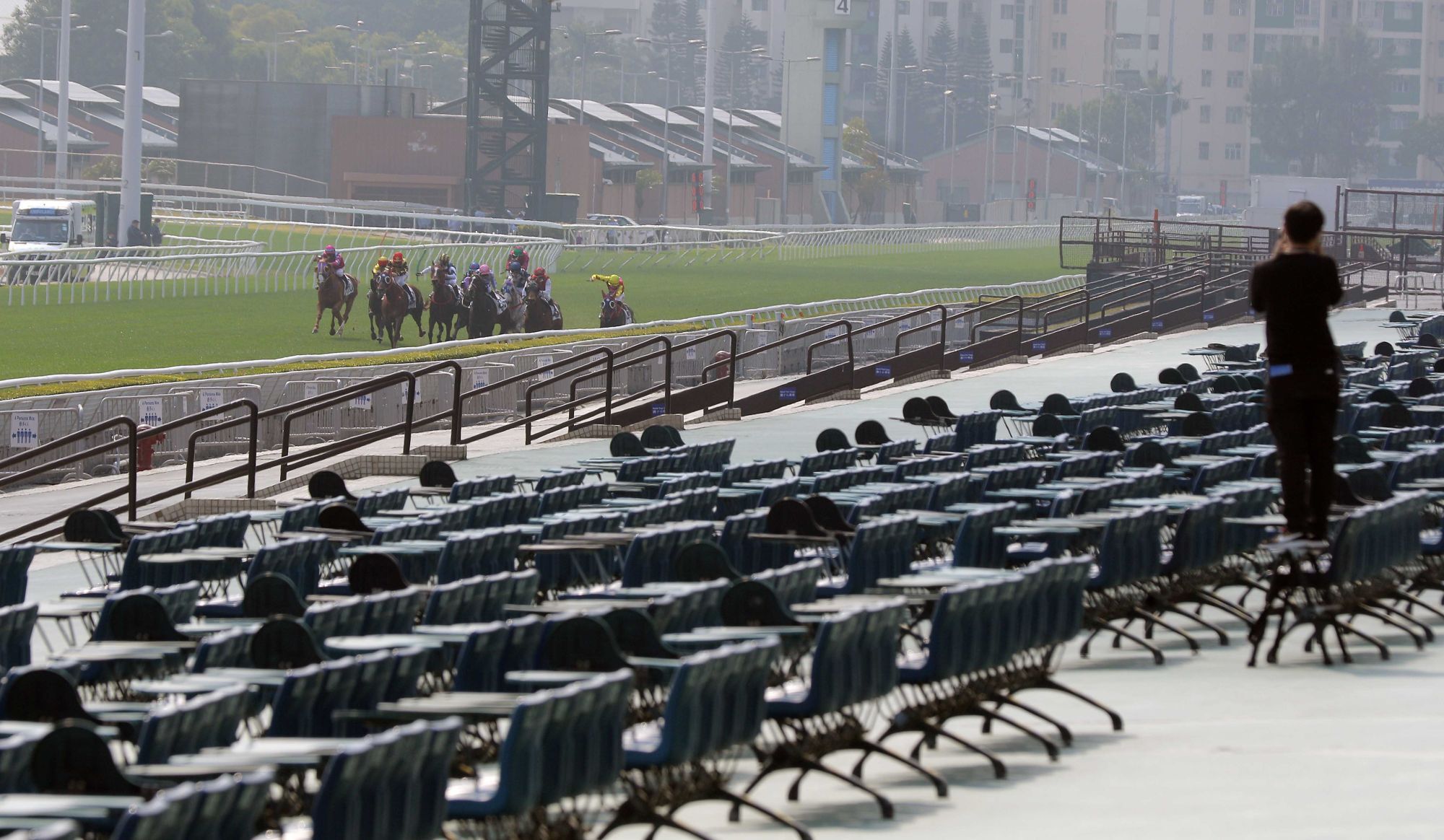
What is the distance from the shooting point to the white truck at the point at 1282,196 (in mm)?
75688

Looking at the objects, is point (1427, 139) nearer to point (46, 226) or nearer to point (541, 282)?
point (46, 226)

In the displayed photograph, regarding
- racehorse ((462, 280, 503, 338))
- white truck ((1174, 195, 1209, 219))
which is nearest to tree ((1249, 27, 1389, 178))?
white truck ((1174, 195, 1209, 219))

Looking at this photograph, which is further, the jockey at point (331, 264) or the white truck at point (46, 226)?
the white truck at point (46, 226)

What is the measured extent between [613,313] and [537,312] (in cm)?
159

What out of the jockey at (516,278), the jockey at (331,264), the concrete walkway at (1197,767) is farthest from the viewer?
the jockey at (516,278)

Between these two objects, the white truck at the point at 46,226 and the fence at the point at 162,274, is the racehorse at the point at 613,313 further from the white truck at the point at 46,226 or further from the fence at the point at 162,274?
the white truck at the point at 46,226

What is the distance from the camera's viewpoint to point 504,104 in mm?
92125

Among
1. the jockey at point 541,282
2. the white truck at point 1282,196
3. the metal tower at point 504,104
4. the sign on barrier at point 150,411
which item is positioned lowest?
the sign on barrier at point 150,411

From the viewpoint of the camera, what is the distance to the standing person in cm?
1018

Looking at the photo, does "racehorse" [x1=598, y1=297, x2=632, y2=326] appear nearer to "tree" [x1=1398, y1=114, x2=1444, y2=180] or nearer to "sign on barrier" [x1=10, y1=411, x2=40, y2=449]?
"sign on barrier" [x1=10, y1=411, x2=40, y2=449]

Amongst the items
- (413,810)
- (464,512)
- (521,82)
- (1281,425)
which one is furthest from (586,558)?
(521,82)

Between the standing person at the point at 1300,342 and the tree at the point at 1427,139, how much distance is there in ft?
553

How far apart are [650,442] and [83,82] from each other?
4918 inches

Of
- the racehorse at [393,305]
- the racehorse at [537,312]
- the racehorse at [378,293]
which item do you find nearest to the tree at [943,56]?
the racehorse at [537,312]
